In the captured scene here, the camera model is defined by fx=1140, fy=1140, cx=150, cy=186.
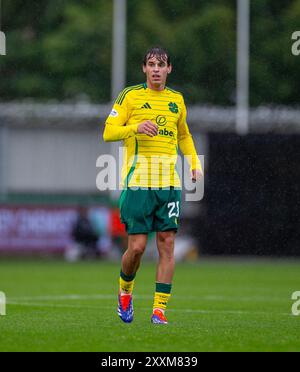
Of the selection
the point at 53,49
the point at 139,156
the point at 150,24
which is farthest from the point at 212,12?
the point at 139,156

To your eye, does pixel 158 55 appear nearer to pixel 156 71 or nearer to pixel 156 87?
pixel 156 71

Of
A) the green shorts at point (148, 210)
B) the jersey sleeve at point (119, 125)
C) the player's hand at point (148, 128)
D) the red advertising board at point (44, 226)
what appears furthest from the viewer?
the red advertising board at point (44, 226)

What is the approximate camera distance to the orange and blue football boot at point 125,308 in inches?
382

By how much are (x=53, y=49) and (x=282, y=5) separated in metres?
7.91

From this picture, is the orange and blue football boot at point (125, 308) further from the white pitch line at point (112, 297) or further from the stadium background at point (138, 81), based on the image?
the stadium background at point (138, 81)

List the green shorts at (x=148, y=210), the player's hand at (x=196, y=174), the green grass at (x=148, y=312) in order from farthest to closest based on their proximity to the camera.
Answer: the player's hand at (x=196, y=174)
the green shorts at (x=148, y=210)
the green grass at (x=148, y=312)

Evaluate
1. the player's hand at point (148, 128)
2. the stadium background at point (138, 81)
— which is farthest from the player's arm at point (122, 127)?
the stadium background at point (138, 81)

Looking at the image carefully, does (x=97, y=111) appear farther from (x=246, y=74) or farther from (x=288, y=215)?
(x=288, y=215)

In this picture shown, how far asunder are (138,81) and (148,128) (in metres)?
22.0

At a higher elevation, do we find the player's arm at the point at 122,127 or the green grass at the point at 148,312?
the player's arm at the point at 122,127

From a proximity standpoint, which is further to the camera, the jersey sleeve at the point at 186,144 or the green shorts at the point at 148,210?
the jersey sleeve at the point at 186,144

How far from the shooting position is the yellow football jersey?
9711 mm

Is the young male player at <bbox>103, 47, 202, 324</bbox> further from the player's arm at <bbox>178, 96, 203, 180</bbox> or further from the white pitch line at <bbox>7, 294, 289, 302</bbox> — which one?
the white pitch line at <bbox>7, 294, 289, 302</bbox>

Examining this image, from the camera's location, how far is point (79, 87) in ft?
107
